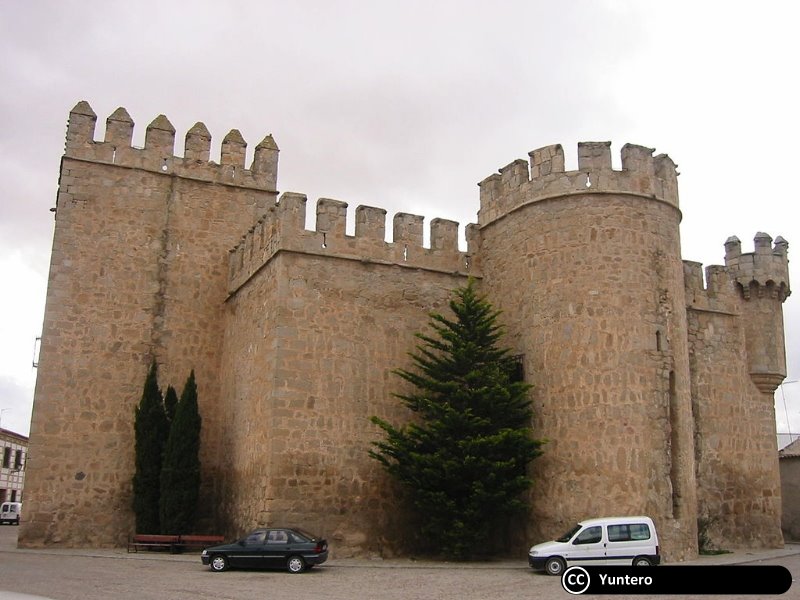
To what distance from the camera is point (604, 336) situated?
16.4 meters

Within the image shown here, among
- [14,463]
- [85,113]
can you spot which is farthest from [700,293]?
[14,463]

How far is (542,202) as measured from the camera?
17.8 meters

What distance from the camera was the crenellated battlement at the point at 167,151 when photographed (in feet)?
67.9

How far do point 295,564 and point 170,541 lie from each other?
14.3 feet

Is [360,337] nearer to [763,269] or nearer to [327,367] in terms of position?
[327,367]

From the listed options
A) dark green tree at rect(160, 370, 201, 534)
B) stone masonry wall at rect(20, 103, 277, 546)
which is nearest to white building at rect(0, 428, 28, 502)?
stone masonry wall at rect(20, 103, 277, 546)

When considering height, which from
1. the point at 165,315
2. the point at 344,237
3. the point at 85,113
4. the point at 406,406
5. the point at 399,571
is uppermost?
the point at 85,113

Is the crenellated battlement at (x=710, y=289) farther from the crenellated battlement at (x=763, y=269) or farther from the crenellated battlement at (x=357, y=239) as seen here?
the crenellated battlement at (x=357, y=239)

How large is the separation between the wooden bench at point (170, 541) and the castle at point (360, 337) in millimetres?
670

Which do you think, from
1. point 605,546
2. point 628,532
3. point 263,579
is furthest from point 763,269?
point 263,579

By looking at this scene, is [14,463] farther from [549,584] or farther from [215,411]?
[549,584]

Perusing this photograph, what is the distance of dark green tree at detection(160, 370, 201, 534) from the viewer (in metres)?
18.4

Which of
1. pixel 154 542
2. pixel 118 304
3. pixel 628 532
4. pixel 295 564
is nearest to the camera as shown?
pixel 628 532

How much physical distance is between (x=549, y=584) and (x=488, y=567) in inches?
101
